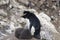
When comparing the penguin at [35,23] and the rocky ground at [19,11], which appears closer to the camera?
the penguin at [35,23]

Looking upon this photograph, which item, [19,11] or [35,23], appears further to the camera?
[19,11]

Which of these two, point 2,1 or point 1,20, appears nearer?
point 1,20

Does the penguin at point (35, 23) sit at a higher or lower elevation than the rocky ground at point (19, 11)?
lower

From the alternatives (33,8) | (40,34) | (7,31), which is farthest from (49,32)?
(33,8)

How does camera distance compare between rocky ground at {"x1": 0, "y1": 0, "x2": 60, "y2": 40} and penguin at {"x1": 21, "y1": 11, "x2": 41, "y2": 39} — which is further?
rocky ground at {"x1": 0, "y1": 0, "x2": 60, "y2": 40}

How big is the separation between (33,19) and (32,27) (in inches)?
10.3

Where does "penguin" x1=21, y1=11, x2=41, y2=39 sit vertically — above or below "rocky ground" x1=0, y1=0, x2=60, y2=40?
below

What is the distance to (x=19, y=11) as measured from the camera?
369 inches

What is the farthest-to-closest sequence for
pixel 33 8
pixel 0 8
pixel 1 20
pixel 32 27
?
1. pixel 33 8
2. pixel 0 8
3. pixel 1 20
4. pixel 32 27

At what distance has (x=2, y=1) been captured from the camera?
9.51 m

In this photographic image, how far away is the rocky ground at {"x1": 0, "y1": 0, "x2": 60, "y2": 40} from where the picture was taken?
8.11 metres

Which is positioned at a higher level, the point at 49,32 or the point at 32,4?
the point at 32,4

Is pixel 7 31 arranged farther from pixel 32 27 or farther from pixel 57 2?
pixel 57 2

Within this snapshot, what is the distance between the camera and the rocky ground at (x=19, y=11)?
26.6 ft
